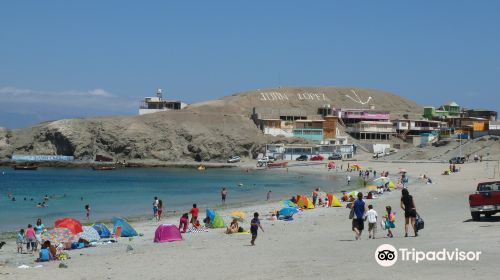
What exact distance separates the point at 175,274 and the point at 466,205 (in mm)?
17968

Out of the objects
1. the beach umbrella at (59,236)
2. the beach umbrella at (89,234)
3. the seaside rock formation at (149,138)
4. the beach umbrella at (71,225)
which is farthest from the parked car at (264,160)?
the beach umbrella at (59,236)

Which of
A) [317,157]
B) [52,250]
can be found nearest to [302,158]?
[317,157]

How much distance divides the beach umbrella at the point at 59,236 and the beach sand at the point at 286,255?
2.42ft

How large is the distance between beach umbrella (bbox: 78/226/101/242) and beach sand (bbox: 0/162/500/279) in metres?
0.79

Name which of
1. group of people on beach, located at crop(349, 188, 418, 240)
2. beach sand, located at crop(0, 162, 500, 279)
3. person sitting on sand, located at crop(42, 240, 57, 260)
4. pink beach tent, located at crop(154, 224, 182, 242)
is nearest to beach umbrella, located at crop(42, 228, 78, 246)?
beach sand, located at crop(0, 162, 500, 279)

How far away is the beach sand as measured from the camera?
12.1 meters

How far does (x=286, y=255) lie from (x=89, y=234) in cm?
828

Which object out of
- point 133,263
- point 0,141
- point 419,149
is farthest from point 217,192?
point 0,141

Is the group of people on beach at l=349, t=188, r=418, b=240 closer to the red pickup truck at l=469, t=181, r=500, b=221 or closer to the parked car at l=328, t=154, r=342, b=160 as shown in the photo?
the red pickup truck at l=469, t=181, r=500, b=221

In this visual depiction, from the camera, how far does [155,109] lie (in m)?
122

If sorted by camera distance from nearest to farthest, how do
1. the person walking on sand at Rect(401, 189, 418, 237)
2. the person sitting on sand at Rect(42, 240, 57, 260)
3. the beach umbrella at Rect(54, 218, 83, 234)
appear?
the person walking on sand at Rect(401, 189, 418, 237) → the person sitting on sand at Rect(42, 240, 57, 260) → the beach umbrella at Rect(54, 218, 83, 234)

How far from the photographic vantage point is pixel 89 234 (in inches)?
822

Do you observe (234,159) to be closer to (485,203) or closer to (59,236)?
(59,236)

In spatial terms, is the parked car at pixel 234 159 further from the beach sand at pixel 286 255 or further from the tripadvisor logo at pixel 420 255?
the tripadvisor logo at pixel 420 255
